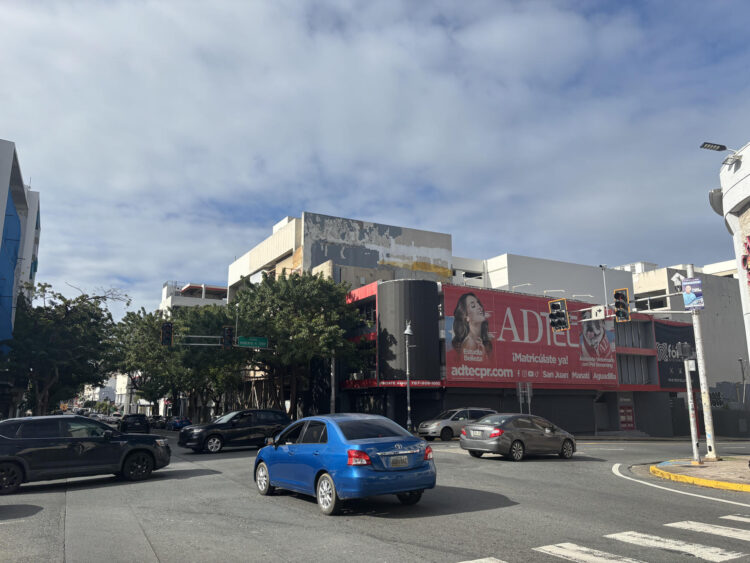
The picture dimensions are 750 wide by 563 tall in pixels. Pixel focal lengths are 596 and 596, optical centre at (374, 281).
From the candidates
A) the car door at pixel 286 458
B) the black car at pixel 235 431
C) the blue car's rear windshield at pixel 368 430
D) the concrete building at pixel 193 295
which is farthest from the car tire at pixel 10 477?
the concrete building at pixel 193 295

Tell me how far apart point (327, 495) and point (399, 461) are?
4.01 feet

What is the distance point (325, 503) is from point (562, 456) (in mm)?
12339

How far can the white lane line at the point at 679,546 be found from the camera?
21.5 feet

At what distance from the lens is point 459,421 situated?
29203 millimetres

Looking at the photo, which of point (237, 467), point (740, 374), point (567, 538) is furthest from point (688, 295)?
point (740, 374)

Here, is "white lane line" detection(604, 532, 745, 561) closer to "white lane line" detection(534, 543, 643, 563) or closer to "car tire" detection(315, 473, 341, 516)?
"white lane line" detection(534, 543, 643, 563)

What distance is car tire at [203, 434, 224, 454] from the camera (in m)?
21.4

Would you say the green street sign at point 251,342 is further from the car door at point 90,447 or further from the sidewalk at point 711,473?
the sidewalk at point 711,473

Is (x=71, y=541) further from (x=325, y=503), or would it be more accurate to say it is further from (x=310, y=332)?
(x=310, y=332)

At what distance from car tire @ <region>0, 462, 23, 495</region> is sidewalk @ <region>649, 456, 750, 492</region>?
47.6 feet

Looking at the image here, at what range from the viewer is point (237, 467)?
639 inches

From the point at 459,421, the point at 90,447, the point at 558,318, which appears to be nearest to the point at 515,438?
the point at 558,318

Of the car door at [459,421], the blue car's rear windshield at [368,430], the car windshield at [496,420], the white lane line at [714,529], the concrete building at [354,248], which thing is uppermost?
the concrete building at [354,248]

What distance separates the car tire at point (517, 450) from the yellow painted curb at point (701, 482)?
3802 mm
